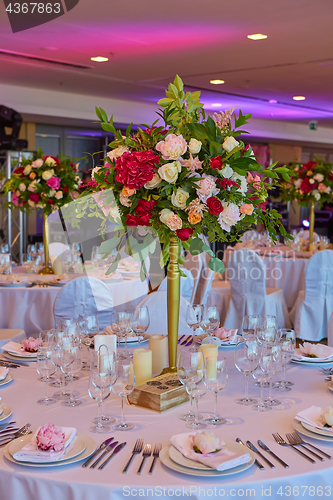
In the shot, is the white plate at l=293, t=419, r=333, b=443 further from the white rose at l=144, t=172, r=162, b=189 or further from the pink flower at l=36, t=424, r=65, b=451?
the white rose at l=144, t=172, r=162, b=189

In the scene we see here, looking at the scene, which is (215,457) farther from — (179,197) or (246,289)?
(246,289)

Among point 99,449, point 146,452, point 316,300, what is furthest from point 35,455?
point 316,300

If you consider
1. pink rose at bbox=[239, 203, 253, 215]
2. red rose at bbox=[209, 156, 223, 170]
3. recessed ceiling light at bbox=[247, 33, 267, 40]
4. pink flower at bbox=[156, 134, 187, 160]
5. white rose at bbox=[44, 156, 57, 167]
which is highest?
recessed ceiling light at bbox=[247, 33, 267, 40]

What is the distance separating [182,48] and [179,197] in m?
5.50

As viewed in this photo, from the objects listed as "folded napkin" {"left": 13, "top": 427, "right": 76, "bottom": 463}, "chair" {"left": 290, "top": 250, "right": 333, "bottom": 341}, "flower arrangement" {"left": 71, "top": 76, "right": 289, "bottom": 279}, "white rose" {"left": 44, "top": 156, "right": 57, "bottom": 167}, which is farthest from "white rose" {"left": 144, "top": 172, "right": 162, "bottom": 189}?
"chair" {"left": 290, "top": 250, "right": 333, "bottom": 341}

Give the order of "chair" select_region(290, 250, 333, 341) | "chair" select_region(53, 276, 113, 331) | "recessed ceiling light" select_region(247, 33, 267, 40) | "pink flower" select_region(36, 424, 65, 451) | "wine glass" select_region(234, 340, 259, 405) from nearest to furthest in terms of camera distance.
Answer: "pink flower" select_region(36, 424, 65, 451), "wine glass" select_region(234, 340, 259, 405), "chair" select_region(53, 276, 113, 331), "chair" select_region(290, 250, 333, 341), "recessed ceiling light" select_region(247, 33, 267, 40)

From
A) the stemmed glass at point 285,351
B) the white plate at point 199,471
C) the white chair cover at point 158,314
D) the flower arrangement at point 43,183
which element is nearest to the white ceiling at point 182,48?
the flower arrangement at point 43,183

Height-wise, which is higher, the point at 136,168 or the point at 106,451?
the point at 136,168

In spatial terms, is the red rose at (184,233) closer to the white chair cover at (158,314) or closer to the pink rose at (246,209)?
the pink rose at (246,209)

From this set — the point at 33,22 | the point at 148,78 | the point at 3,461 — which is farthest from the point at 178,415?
the point at 148,78

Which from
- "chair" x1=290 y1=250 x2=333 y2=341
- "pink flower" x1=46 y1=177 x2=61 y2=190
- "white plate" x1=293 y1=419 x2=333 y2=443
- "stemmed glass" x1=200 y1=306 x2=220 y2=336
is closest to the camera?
"white plate" x1=293 y1=419 x2=333 y2=443

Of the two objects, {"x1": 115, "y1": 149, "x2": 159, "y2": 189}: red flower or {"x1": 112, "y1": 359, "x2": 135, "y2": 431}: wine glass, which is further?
{"x1": 115, "y1": 149, "x2": 159, "y2": 189}: red flower

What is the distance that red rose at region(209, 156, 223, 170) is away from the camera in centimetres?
182

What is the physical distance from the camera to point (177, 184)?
188cm
